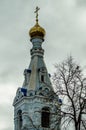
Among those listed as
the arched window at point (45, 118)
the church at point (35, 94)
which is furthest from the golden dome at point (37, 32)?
the arched window at point (45, 118)

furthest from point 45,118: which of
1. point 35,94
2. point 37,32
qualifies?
point 37,32

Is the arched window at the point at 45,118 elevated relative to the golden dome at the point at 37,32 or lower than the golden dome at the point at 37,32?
lower

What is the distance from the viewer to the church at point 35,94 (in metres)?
35.9

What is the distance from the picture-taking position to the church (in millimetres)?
35906

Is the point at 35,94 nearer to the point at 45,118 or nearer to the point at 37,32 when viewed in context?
the point at 45,118

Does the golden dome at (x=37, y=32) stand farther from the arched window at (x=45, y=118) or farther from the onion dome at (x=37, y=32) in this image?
the arched window at (x=45, y=118)

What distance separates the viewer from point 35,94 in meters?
37.0

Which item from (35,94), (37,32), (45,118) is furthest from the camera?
(37,32)

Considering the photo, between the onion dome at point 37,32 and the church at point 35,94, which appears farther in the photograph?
the onion dome at point 37,32

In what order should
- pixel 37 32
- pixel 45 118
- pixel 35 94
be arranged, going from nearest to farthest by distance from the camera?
pixel 45 118 < pixel 35 94 < pixel 37 32

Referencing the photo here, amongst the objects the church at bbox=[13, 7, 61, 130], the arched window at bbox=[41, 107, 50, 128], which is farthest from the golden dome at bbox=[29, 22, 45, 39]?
the arched window at bbox=[41, 107, 50, 128]

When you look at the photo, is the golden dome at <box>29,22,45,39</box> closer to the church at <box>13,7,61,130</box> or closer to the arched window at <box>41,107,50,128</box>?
the church at <box>13,7,61,130</box>

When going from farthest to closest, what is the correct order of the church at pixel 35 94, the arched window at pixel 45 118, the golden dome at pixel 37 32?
the golden dome at pixel 37 32 < the arched window at pixel 45 118 < the church at pixel 35 94

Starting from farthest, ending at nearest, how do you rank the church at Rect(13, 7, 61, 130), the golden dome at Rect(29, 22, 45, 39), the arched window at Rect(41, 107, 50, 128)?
the golden dome at Rect(29, 22, 45, 39) → the arched window at Rect(41, 107, 50, 128) → the church at Rect(13, 7, 61, 130)
